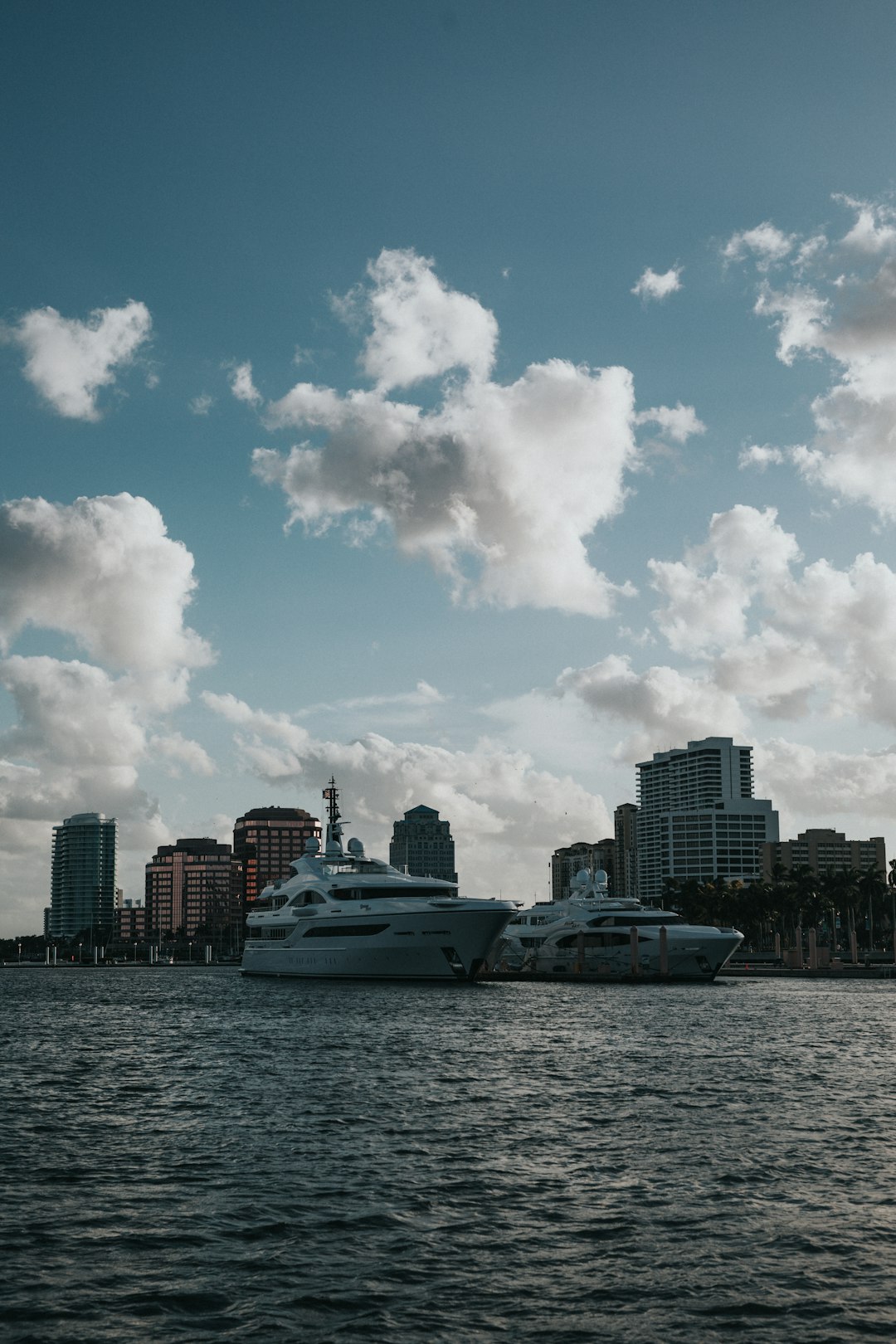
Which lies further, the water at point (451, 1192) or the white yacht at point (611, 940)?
the white yacht at point (611, 940)

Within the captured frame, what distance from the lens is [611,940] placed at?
12800 cm

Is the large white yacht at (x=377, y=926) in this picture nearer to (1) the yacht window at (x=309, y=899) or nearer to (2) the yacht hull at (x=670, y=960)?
(1) the yacht window at (x=309, y=899)

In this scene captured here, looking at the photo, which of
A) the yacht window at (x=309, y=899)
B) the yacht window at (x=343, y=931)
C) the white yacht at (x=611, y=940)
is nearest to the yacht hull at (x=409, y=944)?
the yacht window at (x=343, y=931)

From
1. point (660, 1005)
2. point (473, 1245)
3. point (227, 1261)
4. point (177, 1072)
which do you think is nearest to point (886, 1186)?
point (473, 1245)

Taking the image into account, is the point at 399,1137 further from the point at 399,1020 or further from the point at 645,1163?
the point at 399,1020

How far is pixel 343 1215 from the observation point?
24141mm

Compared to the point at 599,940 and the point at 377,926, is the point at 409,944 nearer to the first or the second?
the point at 377,926

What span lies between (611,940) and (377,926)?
32.6 metres

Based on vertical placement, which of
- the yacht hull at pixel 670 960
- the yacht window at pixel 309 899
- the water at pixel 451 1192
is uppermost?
the yacht window at pixel 309 899

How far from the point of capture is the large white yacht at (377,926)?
10394 centimetres

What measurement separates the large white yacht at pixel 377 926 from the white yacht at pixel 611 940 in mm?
11221

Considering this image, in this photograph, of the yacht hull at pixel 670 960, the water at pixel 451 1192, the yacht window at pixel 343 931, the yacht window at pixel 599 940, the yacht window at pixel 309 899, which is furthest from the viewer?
the yacht window at pixel 599 940

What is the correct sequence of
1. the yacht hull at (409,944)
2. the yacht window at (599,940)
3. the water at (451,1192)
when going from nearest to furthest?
the water at (451,1192) < the yacht hull at (409,944) < the yacht window at (599,940)

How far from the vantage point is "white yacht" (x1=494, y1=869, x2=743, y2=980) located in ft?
401
